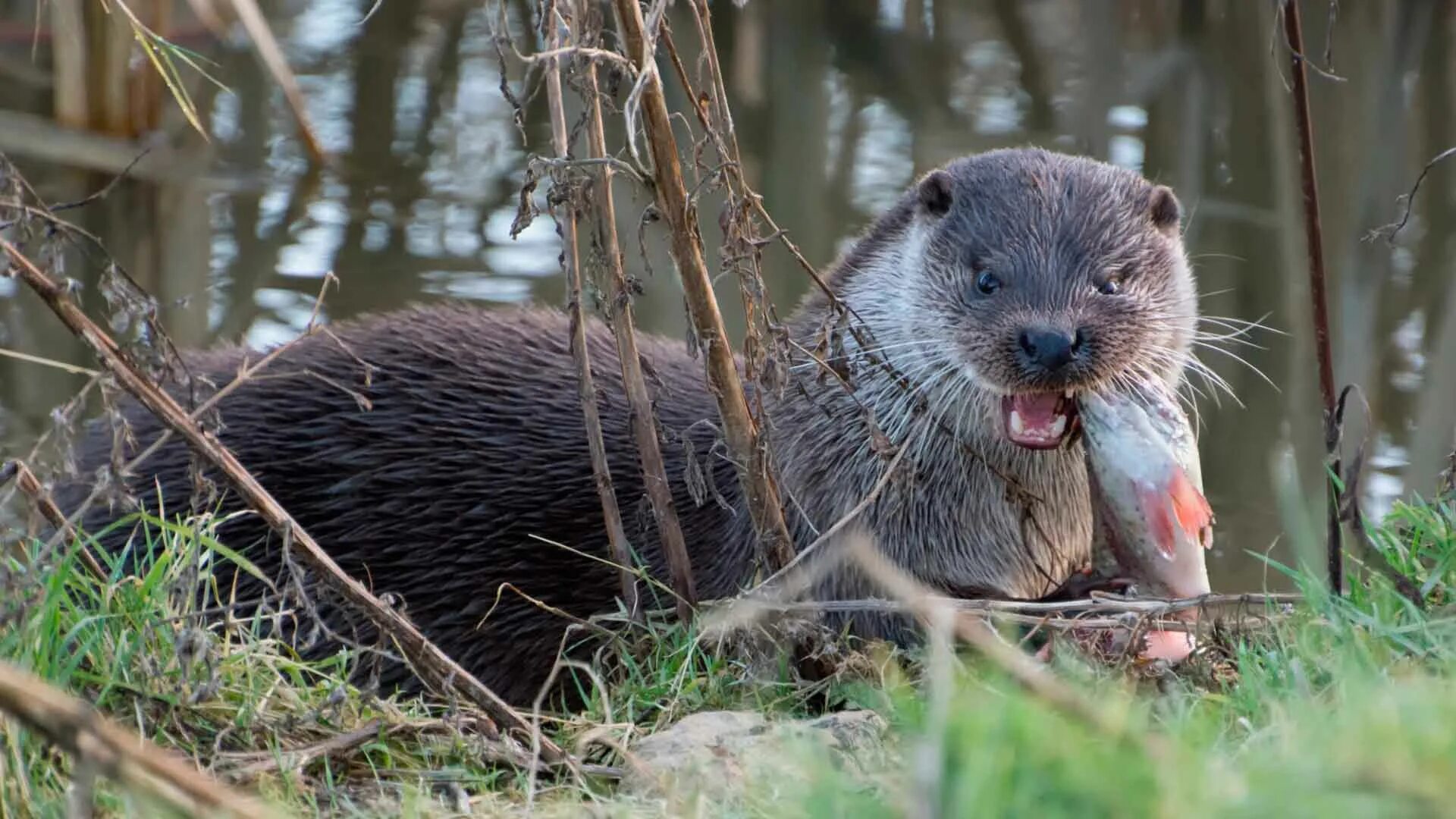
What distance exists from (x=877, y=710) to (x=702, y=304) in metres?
0.74

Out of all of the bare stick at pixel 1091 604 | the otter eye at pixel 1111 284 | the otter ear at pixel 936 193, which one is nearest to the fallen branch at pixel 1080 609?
the bare stick at pixel 1091 604

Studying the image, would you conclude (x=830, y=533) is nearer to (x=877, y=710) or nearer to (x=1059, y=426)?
(x=877, y=710)

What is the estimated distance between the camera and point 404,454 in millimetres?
3994

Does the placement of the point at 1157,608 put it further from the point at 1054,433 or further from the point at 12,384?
the point at 12,384

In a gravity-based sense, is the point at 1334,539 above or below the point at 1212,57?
below

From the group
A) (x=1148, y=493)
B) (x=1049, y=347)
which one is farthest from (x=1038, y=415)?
→ (x=1148, y=493)

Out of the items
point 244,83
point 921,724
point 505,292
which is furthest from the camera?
point 244,83

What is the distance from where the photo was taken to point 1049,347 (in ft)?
10.6

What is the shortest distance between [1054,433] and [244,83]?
6.19 m

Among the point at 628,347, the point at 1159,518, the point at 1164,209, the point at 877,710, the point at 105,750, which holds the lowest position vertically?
the point at 877,710

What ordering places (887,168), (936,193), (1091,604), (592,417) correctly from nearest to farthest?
1. (1091,604)
2. (592,417)
3. (936,193)
4. (887,168)

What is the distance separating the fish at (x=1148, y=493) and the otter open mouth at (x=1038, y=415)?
13 centimetres

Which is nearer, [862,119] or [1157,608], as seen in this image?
[1157,608]

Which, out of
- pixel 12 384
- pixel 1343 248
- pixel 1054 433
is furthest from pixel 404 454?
pixel 1343 248
